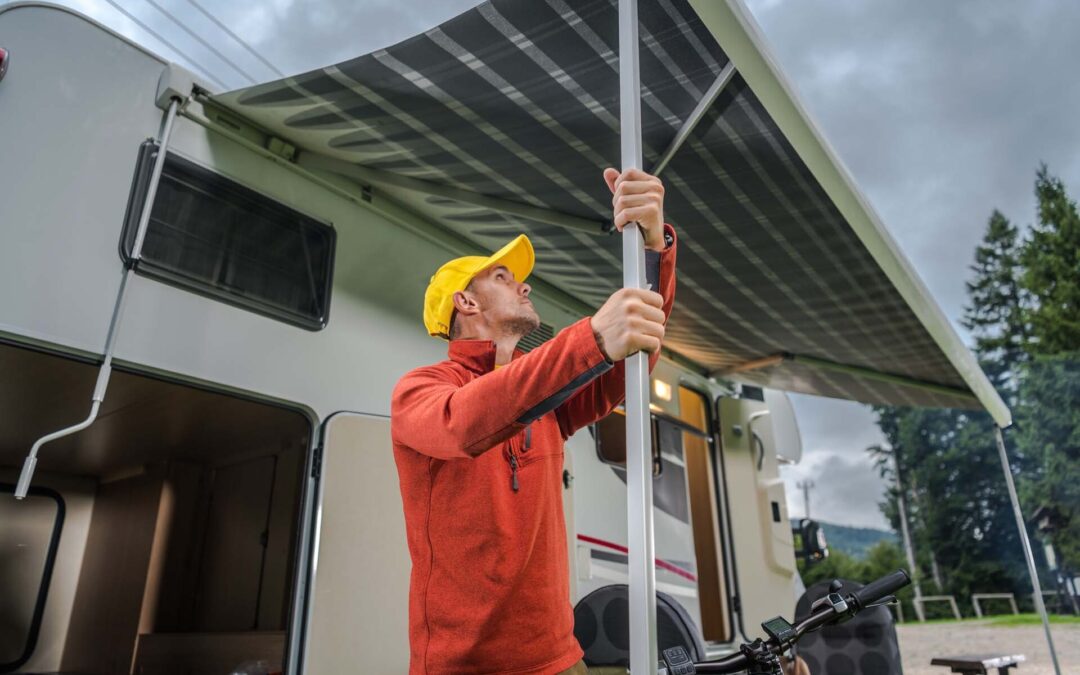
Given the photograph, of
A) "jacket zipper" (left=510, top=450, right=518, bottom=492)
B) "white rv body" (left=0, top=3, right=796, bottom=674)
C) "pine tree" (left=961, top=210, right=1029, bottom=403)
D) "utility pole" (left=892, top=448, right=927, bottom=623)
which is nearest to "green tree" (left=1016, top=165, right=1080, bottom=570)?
"pine tree" (left=961, top=210, right=1029, bottom=403)

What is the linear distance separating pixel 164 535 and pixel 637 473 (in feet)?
13.2

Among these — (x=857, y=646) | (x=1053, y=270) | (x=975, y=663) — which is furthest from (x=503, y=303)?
(x=1053, y=270)

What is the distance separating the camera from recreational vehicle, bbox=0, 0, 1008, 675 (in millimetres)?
1729

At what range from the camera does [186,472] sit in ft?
13.5

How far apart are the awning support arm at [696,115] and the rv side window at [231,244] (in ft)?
3.83

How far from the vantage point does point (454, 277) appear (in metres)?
1.59

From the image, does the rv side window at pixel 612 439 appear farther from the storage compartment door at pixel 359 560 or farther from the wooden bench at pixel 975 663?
the wooden bench at pixel 975 663

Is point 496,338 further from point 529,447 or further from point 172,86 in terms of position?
point 172,86

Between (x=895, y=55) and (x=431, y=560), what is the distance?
89.1m

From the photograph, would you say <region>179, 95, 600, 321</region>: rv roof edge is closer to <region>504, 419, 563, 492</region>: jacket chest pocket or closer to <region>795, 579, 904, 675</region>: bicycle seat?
<region>504, 419, 563, 492</region>: jacket chest pocket

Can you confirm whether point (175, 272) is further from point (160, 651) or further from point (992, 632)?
point (992, 632)

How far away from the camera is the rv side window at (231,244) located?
1.89 m

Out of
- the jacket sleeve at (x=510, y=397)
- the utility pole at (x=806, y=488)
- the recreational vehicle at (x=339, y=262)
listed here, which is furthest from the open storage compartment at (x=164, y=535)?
the utility pole at (x=806, y=488)

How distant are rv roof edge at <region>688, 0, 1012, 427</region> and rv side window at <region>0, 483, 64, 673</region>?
458 centimetres
